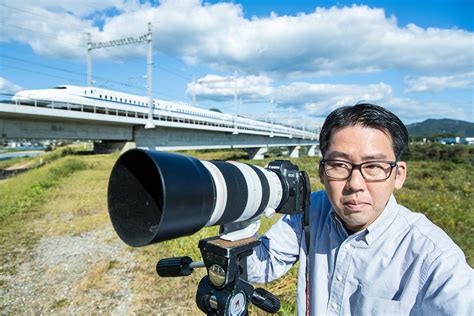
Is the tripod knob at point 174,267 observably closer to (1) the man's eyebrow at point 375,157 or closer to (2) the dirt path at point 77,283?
(1) the man's eyebrow at point 375,157

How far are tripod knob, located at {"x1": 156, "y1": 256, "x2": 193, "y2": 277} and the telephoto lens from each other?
414 mm

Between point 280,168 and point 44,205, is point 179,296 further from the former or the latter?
point 44,205

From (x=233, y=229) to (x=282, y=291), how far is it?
2.36 metres

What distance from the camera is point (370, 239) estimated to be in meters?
1.31

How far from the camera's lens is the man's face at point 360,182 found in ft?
4.25

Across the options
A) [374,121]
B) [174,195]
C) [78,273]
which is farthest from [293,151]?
[174,195]

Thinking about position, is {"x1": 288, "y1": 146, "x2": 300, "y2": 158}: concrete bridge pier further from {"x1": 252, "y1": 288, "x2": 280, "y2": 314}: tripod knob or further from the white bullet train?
{"x1": 252, "y1": 288, "x2": 280, "y2": 314}: tripod knob

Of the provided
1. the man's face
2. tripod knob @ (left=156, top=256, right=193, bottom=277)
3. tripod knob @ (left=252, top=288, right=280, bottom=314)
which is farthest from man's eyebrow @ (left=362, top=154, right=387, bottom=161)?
tripod knob @ (left=156, top=256, right=193, bottom=277)

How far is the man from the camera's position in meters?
1.11

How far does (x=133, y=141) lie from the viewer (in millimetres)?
21109

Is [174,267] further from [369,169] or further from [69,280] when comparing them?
[69,280]

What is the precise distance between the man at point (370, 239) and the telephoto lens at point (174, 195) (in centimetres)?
40

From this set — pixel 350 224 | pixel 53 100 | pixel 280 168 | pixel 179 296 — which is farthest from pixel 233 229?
pixel 53 100

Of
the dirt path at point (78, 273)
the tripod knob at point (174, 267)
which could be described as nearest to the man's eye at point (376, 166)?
the tripod knob at point (174, 267)
